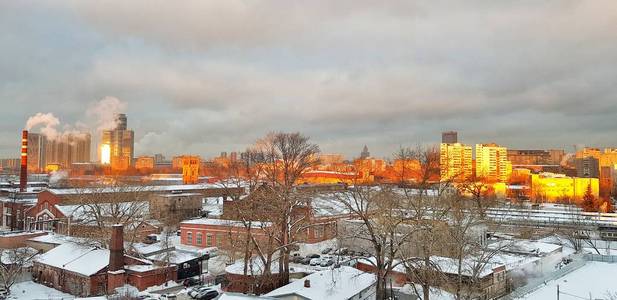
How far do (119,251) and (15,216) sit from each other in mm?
36376

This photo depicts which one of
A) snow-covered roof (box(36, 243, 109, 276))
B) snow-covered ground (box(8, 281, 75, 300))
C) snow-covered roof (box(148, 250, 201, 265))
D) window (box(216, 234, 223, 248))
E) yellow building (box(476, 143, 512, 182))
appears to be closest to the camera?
snow-covered ground (box(8, 281, 75, 300))

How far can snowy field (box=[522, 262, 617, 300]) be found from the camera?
2645 cm

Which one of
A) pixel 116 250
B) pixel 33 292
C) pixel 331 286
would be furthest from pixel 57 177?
pixel 331 286

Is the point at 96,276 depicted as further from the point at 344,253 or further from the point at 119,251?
the point at 344,253

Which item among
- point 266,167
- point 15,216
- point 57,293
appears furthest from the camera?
point 15,216

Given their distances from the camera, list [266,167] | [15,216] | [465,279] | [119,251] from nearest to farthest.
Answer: [465,279]
[119,251]
[266,167]
[15,216]

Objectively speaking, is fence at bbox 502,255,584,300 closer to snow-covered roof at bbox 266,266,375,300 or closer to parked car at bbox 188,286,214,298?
snow-covered roof at bbox 266,266,375,300

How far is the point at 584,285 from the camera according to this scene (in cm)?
2886

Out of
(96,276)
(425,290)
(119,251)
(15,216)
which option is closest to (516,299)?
(425,290)

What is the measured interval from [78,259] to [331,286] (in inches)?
765

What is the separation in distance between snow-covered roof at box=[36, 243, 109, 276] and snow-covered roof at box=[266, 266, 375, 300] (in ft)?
44.9

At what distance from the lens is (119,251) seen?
30.8m

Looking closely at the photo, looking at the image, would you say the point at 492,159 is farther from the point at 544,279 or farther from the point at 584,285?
the point at 584,285

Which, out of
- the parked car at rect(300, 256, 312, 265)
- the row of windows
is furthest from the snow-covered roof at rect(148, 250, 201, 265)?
the parked car at rect(300, 256, 312, 265)
